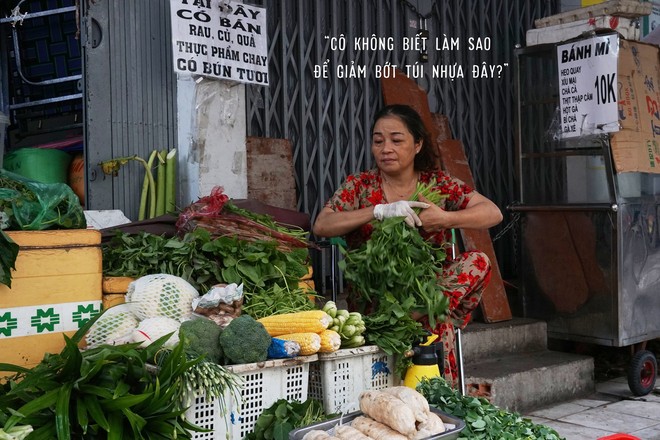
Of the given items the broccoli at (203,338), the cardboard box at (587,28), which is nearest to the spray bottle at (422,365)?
the broccoli at (203,338)

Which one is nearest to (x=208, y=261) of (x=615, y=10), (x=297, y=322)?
(x=297, y=322)

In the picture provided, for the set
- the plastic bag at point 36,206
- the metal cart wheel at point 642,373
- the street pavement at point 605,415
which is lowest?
the street pavement at point 605,415

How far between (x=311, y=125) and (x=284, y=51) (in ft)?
2.11

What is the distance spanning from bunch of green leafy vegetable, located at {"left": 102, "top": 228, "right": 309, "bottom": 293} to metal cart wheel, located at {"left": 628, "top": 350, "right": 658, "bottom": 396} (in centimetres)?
341

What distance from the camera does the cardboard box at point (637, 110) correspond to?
19.9 ft

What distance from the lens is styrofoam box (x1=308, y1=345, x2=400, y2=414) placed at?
3.36 meters

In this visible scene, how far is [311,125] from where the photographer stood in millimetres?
6367

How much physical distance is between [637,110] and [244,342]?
14.6ft

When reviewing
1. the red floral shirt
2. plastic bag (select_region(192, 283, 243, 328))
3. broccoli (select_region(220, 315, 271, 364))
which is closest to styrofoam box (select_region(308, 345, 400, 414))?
broccoli (select_region(220, 315, 271, 364))

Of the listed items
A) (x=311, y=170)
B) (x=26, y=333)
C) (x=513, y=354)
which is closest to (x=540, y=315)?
(x=513, y=354)

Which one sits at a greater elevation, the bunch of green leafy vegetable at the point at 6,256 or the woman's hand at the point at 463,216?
the woman's hand at the point at 463,216

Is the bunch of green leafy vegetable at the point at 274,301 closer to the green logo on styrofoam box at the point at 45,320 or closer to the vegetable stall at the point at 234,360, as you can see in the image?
the vegetable stall at the point at 234,360

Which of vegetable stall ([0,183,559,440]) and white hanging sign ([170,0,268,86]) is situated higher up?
white hanging sign ([170,0,268,86])

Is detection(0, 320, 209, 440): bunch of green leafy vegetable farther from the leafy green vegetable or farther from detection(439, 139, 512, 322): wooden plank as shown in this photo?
detection(439, 139, 512, 322): wooden plank
